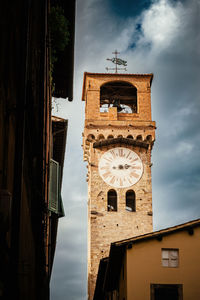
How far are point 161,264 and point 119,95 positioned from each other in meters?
22.1

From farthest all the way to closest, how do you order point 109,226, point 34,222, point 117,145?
point 117,145 → point 109,226 → point 34,222

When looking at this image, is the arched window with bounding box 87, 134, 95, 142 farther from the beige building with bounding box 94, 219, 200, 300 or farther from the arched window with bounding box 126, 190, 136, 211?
the beige building with bounding box 94, 219, 200, 300

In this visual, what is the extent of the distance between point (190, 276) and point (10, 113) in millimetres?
14265

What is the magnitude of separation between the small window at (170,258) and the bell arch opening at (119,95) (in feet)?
66.6

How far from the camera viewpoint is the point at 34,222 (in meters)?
8.45

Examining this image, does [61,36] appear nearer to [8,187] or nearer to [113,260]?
[8,187]

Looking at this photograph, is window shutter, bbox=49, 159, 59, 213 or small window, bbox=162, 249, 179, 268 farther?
small window, bbox=162, 249, 179, 268

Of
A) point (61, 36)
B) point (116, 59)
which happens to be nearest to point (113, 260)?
point (61, 36)

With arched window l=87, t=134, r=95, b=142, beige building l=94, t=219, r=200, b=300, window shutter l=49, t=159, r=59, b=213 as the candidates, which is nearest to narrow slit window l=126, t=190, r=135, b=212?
arched window l=87, t=134, r=95, b=142

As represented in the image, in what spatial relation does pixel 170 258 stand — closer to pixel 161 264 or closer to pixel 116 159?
pixel 161 264

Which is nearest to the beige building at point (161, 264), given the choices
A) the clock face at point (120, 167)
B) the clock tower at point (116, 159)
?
the clock tower at point (116, 159)

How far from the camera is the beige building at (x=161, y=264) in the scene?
56.0 ft

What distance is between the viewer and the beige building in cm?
1708

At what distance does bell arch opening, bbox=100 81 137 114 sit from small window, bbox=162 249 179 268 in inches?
799
